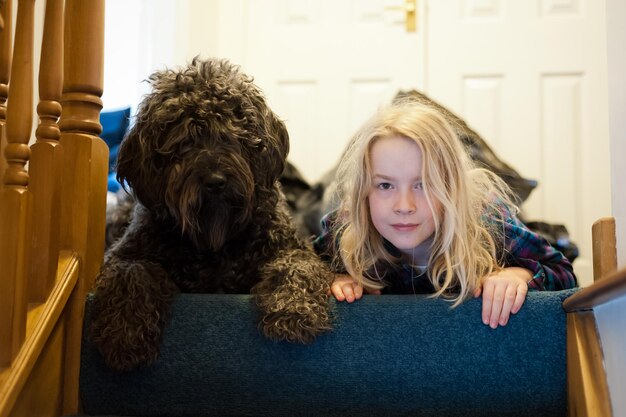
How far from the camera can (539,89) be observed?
3662 mm

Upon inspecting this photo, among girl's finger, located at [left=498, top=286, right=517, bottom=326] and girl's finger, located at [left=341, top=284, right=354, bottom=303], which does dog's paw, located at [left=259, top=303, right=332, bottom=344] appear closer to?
girl's finger, located at [left=341, top=284, right=354, bottom=303]

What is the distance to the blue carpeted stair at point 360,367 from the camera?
4.67ft

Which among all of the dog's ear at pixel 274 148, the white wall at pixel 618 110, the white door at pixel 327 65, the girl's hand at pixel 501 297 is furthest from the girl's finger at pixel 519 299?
the white door at pixel 327 65

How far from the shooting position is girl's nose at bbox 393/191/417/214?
62.5 inches

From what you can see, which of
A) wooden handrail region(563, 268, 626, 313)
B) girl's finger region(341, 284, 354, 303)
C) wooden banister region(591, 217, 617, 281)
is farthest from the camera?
girl's finger region(341, 284, 354, 303)

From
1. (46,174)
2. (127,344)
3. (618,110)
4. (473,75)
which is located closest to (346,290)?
(127,344)

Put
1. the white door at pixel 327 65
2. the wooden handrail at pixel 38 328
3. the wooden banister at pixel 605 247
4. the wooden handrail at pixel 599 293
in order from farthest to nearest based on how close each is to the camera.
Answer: the white door at pixel 327 65
the wooden banister at pixel 605 247
the wooden handrail at pixel 38 328
the wooden handrail at pixel 599 293

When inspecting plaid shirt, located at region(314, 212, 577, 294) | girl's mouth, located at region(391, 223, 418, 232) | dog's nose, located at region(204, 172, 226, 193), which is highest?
dog's nose, located at region(204, 172, 226, 193)

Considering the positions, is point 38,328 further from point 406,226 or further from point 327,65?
point 327,65

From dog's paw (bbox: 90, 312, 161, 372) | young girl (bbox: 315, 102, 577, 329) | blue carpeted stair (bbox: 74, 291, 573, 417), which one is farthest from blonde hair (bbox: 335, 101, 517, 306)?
dog's paw (bbox: 90, 312, 161, 372)

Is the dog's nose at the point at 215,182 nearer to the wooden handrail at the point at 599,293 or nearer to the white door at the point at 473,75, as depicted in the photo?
the wooden handrail at the point at 599,293

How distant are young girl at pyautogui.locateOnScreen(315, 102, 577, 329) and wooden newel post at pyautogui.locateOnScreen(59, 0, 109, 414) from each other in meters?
0.62

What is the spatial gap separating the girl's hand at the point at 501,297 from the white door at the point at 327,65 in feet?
7.91

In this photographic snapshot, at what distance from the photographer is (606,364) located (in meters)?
1.26
